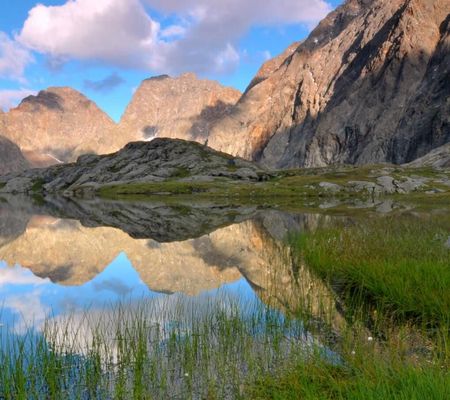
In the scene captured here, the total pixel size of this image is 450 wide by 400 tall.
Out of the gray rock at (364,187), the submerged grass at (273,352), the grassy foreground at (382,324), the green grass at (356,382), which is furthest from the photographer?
the gray rock at (364,187)

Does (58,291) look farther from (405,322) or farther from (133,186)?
(133,186)

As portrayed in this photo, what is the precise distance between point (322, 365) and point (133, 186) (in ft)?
571

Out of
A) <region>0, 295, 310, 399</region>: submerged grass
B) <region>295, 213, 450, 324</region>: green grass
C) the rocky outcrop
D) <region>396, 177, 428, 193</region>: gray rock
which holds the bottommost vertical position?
<region>0, 295, 310, 399</region>: submerged grass

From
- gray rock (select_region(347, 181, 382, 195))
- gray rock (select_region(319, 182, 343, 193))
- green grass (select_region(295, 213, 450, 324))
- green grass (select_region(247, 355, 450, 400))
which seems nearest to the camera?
green grass (select_region(247, 355, 450, 400))

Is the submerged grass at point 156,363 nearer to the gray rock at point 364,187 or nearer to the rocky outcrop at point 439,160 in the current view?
the gray rock at point 364,187

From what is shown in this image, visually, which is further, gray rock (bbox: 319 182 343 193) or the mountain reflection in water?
gray rock (bbox: 319 182 343 193)

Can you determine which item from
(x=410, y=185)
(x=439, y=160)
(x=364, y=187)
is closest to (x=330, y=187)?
(x=364, y=187)

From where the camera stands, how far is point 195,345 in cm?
1547

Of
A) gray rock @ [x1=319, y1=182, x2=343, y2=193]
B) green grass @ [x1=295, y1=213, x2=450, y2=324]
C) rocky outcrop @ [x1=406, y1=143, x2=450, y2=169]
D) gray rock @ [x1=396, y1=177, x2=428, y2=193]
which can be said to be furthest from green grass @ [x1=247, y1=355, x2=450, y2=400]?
rocky outcrop @ [x1=406, y1=143, x2=450, y2=169]

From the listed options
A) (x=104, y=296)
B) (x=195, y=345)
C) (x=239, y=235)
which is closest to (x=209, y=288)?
(x=104, y=296)

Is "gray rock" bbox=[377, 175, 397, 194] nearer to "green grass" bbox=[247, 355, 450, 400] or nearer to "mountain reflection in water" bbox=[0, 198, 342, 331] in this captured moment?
"mountain reflection in water" bbox=[0, 198, 342, 331]

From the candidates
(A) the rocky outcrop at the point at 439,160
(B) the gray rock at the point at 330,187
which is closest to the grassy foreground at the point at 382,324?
(B) the gray rock at the point at 330,187

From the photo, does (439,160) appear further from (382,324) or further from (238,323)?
(238,323)

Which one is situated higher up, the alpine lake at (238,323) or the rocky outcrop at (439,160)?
the rocky outcrop at (439,160)
